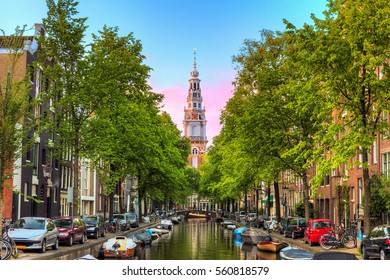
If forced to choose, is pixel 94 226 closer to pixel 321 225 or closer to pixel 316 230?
pixel 316 230

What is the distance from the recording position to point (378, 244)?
30.2 metres

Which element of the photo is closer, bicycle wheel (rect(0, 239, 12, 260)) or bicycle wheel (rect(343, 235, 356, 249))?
bicycle wheel (rect(0, 239, 12, 260))

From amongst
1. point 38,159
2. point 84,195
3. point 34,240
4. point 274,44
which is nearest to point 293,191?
point 84,195

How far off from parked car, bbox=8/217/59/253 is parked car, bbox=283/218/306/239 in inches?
949

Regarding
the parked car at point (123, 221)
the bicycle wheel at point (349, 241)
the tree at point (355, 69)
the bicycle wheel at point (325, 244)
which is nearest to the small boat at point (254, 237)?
the bicycle wheel at point (325, 244)

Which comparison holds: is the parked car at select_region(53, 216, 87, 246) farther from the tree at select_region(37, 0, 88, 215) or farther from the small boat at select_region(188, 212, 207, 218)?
the small boat at select_region(188, 212, 207, 218)

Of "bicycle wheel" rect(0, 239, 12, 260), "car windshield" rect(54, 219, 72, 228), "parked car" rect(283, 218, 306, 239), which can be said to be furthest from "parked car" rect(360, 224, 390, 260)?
"parked car" rect(283, 218, 306, 239)

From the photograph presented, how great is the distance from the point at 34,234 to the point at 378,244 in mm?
17760

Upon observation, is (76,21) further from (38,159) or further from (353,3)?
(353,3)

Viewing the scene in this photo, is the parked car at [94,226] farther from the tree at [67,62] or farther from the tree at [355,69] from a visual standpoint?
the tree at [355,69]

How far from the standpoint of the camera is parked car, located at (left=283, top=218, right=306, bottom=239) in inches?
2133

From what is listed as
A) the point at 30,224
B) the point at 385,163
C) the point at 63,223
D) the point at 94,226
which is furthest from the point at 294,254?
the point at 94,226

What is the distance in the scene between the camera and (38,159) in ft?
205

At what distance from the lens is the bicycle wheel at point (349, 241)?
40.3m
